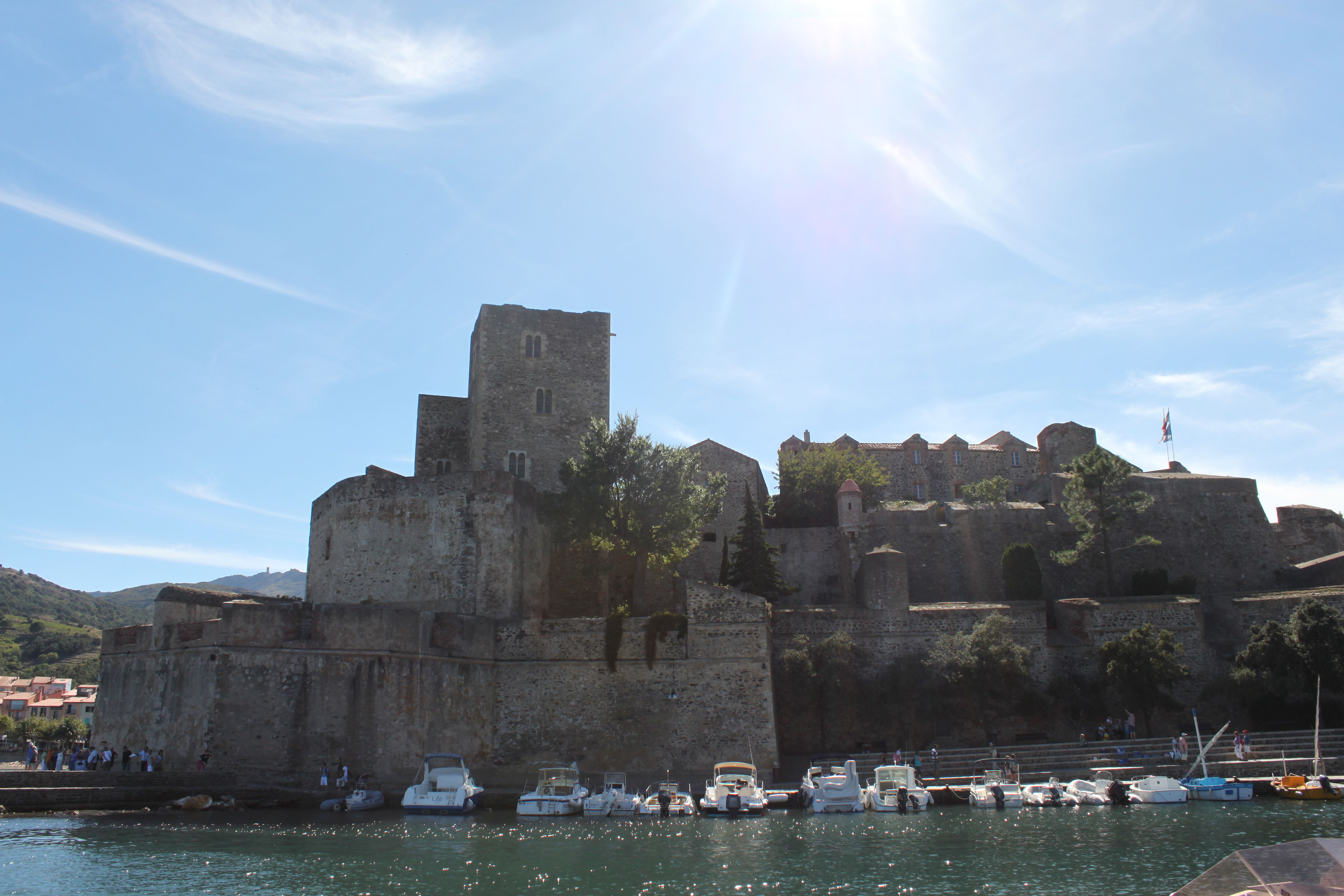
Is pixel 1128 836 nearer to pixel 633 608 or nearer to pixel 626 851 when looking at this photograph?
pixel 626 851

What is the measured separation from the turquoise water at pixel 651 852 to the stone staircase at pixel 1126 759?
8.51ft

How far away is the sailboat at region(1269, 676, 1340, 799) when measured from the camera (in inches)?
845

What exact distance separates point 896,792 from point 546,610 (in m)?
12.8

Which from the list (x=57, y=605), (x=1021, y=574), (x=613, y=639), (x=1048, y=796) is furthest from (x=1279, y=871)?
(x=57, y=605)

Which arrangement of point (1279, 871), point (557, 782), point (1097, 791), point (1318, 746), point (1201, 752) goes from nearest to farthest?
point (1279, 871)
point (1097, 791)
point (557, 782)
point (1318, 746)
point (1201, 752)

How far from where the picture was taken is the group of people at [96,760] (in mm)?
22922

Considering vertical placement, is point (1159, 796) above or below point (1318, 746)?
below

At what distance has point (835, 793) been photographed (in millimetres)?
22531

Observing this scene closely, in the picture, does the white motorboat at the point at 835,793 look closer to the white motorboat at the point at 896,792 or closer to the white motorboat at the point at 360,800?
the white motorboat at the point at 896,792

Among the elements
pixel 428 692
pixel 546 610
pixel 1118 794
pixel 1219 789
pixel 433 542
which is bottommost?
pixel 1118 794

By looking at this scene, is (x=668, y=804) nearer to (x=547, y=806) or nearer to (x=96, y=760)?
(x=547, y=806)

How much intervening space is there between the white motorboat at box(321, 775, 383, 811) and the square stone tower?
1187 cm

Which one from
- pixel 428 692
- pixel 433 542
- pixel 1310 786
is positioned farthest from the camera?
pixel 433 542

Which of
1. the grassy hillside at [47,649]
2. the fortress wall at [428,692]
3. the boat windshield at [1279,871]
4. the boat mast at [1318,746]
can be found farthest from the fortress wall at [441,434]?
the grassy hillside at [47,649]
